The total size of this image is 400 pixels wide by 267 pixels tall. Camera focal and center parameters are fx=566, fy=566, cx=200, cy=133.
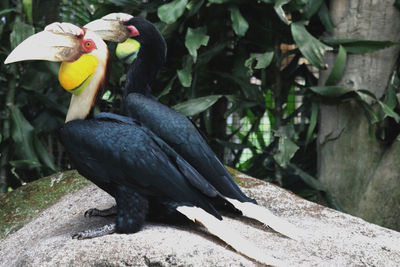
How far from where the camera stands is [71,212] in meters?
2.77

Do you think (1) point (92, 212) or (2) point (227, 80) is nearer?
(1) point (92, 212)

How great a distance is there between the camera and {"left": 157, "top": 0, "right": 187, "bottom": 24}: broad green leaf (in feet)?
11.9

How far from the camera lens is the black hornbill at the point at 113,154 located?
87.3 inches

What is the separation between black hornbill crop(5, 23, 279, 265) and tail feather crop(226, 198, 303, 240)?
24cm

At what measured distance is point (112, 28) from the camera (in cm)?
265

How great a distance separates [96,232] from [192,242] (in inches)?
15.0

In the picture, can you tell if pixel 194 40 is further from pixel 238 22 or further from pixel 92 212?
pixel 92 212

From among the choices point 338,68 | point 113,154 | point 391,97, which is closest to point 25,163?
point 113,154

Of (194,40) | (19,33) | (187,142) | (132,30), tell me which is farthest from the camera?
(19,33)

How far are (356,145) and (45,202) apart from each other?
206 centimetres

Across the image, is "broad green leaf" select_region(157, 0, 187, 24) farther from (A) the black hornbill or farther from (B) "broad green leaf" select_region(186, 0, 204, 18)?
(A) the black hornbill

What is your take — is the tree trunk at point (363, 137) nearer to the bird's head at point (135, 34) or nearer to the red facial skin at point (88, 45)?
the bird's head at point (135, 34)

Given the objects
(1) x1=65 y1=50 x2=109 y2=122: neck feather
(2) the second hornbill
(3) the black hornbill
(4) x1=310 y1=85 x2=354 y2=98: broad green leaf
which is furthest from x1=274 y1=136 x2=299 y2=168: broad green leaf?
(1) x1=65 y1=50 x2=109 y2=122: neck feather

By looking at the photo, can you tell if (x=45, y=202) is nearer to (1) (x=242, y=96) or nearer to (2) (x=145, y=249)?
(2) (x=145, y=249)
